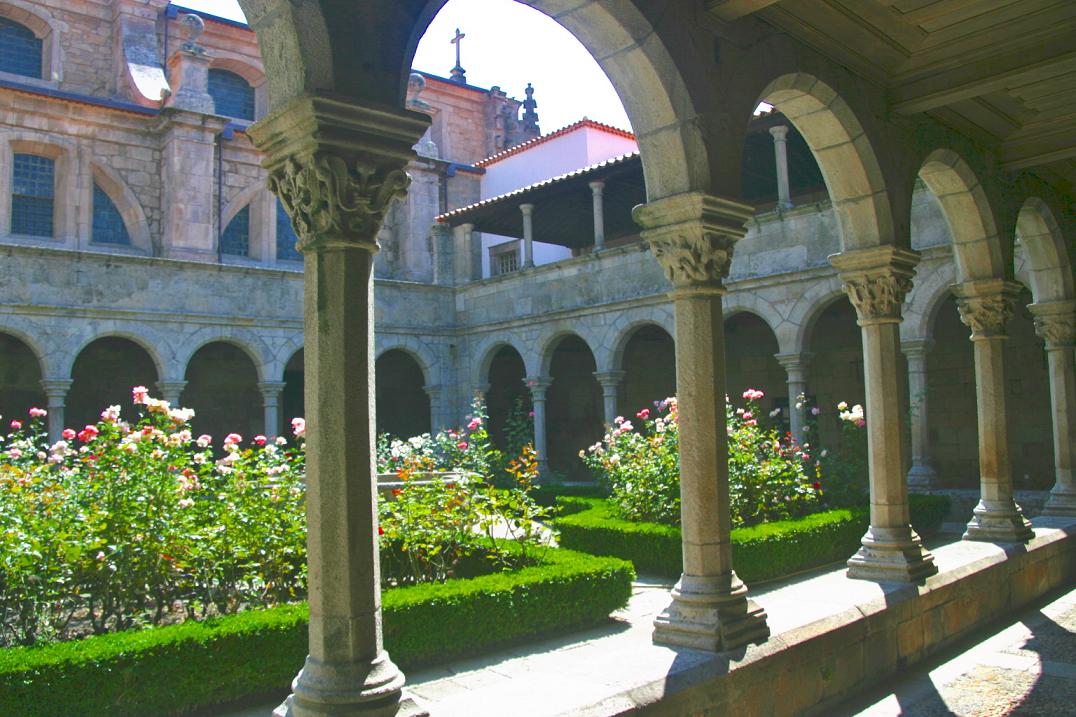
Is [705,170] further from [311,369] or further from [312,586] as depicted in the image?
[312,586]

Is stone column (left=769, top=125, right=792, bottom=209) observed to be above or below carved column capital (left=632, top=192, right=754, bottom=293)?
above

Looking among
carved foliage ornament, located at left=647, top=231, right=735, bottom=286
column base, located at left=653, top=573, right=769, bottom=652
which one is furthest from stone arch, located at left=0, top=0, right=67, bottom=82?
column base, located at left=653, top=573, right=769, bottom=652

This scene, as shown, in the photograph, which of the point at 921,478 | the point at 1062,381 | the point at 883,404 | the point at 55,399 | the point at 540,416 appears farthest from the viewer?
the point at 540,416

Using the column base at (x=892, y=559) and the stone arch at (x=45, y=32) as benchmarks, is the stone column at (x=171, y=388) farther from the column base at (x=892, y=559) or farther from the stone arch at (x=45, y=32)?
the column base at (x=892, y=559)

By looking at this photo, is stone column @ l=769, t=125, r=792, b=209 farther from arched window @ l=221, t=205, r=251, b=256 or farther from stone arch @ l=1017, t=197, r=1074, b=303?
arched window @ l=221, t=205, r=251, b=256

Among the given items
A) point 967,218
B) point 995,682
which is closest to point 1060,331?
point 967,218

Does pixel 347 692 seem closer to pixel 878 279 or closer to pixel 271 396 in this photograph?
pixel 878 279

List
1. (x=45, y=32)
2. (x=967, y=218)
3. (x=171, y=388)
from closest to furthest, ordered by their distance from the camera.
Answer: (x=967, y=218), (x=171, y=388), (x=45, y=32)

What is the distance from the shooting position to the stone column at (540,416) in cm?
1509

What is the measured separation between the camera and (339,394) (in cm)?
281

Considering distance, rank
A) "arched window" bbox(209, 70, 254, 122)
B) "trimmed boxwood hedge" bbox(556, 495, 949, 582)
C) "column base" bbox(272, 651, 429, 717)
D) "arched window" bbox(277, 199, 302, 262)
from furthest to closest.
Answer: "arched window" bbox(209, 70, 254, 122) → "arched window" bbox(277, 199, 302, 262) → "trimmed boxwood hedge" bbox(556, 495, 949, 582) → "column base" bbox(272, 651, 429, 717)

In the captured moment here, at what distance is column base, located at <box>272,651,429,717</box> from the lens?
269cm

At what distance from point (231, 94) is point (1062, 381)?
60.1ft

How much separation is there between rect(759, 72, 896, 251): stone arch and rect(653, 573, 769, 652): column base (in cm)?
274
